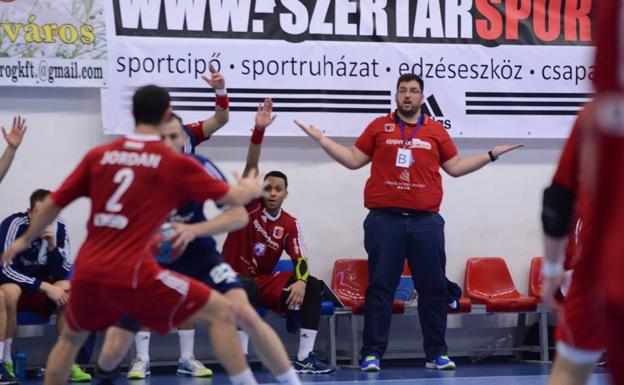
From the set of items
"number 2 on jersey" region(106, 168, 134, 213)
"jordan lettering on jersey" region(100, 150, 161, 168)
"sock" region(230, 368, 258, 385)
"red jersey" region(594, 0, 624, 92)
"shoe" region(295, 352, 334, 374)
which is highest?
"red jersey" region(594, 0, 624, 92)

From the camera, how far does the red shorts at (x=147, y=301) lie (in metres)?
4.95

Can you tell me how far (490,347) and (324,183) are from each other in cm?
223

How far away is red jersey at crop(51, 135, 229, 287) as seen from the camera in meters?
4.92

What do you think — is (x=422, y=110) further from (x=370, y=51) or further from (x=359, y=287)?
(x=359, y=287)

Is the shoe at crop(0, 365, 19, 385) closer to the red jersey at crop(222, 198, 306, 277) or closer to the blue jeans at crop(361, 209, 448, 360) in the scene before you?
the red jersey at crop(222, 198, 306, 277)

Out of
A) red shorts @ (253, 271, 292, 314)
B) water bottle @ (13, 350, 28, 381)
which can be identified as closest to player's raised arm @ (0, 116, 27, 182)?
water bottle @ (13, 350, 28, 381)

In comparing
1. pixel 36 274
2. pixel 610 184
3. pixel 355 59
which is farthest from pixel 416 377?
pixel 610 184

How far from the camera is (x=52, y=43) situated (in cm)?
930

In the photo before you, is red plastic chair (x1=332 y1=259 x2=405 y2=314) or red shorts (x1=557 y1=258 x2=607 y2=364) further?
red plastic chair (x1=332 y1=259 x2=405 y2=314)

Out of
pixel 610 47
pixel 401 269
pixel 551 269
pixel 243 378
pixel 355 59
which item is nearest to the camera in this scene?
pixel 610 47

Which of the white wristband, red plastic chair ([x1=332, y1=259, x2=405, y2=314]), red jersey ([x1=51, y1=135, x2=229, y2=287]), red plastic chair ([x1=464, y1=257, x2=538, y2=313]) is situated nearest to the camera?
the white wristband

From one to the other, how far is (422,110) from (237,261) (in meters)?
2.28

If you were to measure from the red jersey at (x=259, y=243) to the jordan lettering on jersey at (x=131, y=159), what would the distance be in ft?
13.6

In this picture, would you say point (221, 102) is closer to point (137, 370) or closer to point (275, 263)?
point (275, 263)
